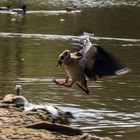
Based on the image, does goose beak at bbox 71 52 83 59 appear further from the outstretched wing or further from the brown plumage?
the outstretched wing

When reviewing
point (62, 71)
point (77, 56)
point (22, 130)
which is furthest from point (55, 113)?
point (62, 71)

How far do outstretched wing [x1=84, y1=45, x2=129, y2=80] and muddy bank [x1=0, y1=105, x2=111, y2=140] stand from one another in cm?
108

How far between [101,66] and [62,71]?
1020 cm

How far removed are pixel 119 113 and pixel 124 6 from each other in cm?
4500

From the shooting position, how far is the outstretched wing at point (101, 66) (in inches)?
372

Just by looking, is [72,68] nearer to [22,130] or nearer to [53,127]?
[53,127]

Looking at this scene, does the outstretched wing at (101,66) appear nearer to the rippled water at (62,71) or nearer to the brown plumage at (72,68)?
the brown plumage at (72,68)

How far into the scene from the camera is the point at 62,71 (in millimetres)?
19797

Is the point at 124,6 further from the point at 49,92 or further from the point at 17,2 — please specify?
the point at 49,92

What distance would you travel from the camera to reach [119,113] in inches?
512

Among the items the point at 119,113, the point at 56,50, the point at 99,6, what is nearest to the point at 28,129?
the point at 119,113

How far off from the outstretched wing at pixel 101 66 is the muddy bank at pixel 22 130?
1077 mm

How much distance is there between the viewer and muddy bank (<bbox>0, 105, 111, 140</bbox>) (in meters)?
9.02

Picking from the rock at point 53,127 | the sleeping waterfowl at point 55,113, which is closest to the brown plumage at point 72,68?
the rock at point 53,127
